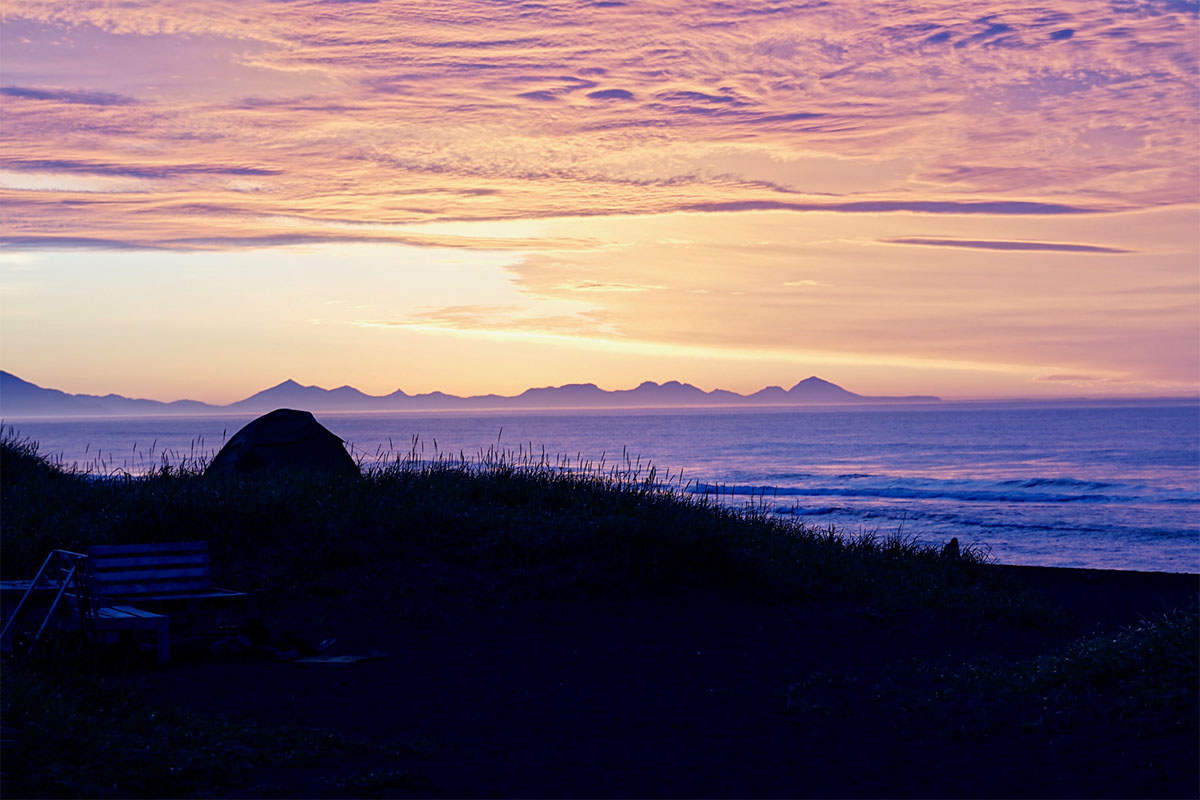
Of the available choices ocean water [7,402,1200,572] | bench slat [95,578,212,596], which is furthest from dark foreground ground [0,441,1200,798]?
ocean water [7,402,1200,572]

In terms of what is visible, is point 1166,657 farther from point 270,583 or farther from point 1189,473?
point 1189,473

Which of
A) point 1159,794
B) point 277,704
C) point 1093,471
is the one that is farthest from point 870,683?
point 1093,471

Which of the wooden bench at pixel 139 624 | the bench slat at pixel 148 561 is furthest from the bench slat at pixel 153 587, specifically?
the wooden bench at pixel 139 624

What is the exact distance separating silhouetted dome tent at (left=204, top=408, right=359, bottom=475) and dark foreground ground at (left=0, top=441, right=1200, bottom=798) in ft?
4.78

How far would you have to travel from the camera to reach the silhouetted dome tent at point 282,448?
18.0 m

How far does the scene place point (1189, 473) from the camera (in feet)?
175

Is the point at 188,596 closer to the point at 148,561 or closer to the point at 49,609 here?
the point at 148,561

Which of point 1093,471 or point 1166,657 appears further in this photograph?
point 1093,471

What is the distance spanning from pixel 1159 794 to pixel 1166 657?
220 centimetres

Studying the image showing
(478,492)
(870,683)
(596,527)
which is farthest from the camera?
(478,492)

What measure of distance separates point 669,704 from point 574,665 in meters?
1.67

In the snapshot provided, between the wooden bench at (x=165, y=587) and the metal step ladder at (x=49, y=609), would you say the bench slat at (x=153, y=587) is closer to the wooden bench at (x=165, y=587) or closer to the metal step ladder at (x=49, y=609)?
the wooden bench at (x=165, y=587)

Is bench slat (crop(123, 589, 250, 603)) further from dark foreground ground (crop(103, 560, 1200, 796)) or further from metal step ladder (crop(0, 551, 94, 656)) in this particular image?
dark foreground ground (crop(103, 560, 1200, 796))

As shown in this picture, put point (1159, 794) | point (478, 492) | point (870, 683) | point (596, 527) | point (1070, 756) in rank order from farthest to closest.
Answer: point (478, 492), point (596, 527), point (870, 683), point (1070, 756), point (1159, 794)
